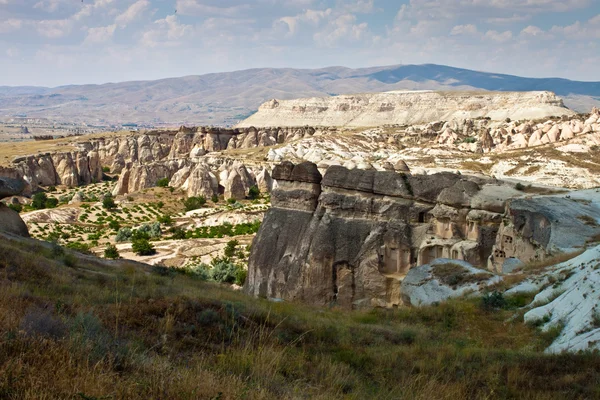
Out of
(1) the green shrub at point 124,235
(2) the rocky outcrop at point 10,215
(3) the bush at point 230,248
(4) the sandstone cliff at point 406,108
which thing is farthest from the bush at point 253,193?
(4) the sandstone cliff at point 406,108

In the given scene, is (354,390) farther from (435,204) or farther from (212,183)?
(212,183)

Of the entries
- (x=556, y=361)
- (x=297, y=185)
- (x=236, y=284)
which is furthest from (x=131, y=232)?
(x=556, y=361)

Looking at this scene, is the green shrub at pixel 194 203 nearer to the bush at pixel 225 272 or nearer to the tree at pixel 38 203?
the tree at pixel 38 203

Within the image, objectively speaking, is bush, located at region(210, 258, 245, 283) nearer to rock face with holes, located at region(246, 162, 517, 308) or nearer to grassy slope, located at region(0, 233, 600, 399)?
rock face with holes, located at region(246, 162, 517, 308)

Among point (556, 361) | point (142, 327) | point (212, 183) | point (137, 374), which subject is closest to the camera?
point (137, 374)

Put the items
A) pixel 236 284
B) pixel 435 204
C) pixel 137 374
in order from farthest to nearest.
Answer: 1. pixel 236 284
2. pixel 435 204
3. pixel 137 374

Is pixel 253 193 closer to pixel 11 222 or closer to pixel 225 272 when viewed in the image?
pixel 225 272
